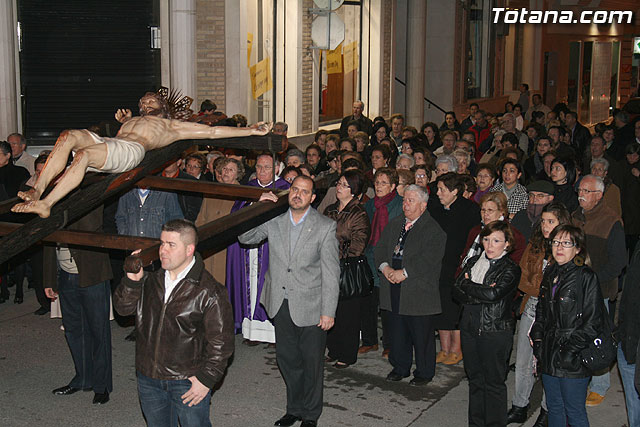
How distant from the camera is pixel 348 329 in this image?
8711 millimetres

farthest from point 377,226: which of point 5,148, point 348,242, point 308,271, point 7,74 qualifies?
point 7,74

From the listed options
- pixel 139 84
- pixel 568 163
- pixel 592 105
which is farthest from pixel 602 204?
pixel 592 105

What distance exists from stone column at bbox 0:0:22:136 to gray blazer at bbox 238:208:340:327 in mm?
8153

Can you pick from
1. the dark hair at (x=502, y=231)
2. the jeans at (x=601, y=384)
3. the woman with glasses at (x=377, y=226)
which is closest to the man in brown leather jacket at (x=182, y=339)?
the dark hair at (x=502, y=231)

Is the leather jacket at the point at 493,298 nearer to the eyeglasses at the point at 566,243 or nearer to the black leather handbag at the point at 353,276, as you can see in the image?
the eyeglasses at the point at 566,243

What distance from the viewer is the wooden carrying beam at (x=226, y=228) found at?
5133mm

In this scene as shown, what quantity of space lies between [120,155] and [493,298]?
304 cm

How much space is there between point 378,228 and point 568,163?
2.56 metres

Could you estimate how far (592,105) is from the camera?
36.8 metres

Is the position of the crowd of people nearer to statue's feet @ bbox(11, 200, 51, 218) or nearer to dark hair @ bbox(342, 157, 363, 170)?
dark hair @ bbox(342, 157, 363, 170)

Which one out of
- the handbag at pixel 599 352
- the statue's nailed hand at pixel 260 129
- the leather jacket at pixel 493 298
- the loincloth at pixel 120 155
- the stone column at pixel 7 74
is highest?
the stone column at pixel 7 74

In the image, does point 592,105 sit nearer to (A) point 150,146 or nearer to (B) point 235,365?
(B) point 235,365

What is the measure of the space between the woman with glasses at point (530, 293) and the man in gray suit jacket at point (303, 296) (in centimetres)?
156

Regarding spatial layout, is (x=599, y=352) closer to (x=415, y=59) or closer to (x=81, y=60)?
(x=81, y=60)
